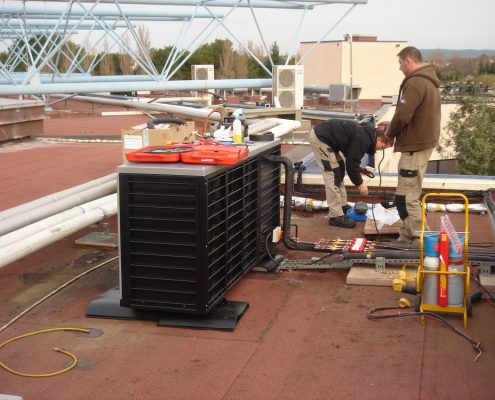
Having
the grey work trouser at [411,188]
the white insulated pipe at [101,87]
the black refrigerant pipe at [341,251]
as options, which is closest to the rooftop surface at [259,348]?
the black refrigerant pipe at [341,251]

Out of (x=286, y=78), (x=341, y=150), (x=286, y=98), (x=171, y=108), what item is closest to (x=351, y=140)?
(x=341, y=150)

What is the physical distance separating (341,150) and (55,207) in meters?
3.28

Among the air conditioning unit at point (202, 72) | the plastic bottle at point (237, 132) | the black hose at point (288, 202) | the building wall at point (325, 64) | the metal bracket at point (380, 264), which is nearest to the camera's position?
the plastic bottle at point (237, 132)

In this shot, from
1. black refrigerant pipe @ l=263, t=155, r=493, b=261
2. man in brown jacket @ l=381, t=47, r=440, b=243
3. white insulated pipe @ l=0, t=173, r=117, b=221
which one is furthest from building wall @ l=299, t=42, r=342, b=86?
white insulated pipe @ l=0, t=173, r=117, b=221

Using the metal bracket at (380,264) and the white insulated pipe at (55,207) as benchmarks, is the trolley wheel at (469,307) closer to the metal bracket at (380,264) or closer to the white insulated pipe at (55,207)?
the metal bracket at (380,264)

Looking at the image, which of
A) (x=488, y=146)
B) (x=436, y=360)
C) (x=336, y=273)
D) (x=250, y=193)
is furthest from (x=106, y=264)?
(x=488, y=146)

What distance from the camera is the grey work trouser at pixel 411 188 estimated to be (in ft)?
21.8

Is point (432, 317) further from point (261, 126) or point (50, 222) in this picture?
point (261, 126)

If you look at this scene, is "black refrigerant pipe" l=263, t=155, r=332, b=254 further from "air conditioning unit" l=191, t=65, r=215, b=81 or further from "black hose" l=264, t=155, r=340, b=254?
"air conditioning unit" l=191, t=65, r=215, b=81

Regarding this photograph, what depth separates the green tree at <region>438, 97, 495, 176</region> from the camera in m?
17.1

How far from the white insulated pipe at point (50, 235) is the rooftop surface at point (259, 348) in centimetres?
54

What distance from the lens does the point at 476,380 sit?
4.08 metres

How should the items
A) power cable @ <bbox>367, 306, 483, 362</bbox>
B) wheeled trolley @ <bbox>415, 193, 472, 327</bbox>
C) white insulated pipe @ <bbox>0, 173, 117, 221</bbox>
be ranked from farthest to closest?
white insulated pipe @ <bbox>0, 173, 117, 221</bbox>, wheeled trolley @ <bbox>415, 193, 472, 327</bbox>, power cable @ <bbox>367, 306, 483, 362</bbox>

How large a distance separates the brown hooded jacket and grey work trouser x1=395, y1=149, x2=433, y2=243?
3.9 inches
